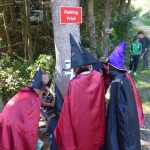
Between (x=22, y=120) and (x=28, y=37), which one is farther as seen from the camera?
(x=28, y=37)

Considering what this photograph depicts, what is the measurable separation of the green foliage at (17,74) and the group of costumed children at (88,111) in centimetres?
321

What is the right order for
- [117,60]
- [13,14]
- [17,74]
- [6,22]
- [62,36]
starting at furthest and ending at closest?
[6,22] < [13,14] < [17,74] < [62,36] < [117,60]

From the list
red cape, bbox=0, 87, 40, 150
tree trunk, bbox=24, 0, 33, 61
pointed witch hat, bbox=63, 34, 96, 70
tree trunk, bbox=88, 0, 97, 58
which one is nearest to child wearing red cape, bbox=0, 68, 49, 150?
red cape, bbox=0, 87, 40, 150

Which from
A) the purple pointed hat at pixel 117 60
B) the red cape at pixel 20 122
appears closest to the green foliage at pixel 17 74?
the purple pointed hat at pixel 117 60

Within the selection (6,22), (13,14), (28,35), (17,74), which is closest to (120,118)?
(17,74)

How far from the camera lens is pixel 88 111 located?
175 inches

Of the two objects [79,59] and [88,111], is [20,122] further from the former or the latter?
[79,59]

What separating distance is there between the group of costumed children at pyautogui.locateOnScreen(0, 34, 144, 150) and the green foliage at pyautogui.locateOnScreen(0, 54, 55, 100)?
3.21 metres

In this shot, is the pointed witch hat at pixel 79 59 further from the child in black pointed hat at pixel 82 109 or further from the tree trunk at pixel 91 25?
the tree trunk at pixel 91 25

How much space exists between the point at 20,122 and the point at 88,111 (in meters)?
0.90

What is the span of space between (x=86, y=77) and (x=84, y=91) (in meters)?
0.19

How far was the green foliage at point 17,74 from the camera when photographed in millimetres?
7727

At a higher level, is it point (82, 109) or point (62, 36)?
point (62, 36)

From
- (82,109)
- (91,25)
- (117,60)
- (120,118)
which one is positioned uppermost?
(117,60)
